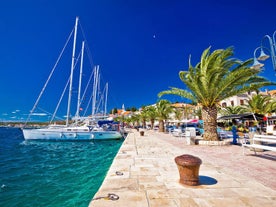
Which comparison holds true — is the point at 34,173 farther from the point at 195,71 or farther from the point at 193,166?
the point at 195,71

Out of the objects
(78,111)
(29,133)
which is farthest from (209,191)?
(29,133)

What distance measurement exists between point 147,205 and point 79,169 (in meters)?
7.29

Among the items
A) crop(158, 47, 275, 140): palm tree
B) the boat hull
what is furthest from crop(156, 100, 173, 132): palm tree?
crop(158, 47, 275, 140): palm tree

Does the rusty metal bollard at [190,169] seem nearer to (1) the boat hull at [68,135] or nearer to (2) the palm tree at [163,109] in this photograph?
(1) the boat hull at [68,135]

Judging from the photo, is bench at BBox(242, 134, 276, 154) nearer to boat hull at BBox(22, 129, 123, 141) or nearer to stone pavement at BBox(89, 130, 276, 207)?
stone pavement at BBox(89, 130, 276, 207)

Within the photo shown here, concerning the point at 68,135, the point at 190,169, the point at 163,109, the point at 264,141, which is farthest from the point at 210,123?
the point at 163,109

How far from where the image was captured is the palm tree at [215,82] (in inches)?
480

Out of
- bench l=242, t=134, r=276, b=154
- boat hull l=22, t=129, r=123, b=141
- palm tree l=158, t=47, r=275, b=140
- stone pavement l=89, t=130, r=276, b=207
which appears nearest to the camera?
stone pavement l=89, t=130, r=276, b=207

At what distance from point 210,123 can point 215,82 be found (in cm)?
310

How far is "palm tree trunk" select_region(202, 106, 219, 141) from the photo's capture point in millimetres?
12926

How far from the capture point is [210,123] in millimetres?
13039

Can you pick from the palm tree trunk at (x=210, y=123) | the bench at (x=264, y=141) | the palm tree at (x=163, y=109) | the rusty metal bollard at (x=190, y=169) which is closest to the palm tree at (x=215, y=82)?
the palm tree trunk at (x=210, y=123)

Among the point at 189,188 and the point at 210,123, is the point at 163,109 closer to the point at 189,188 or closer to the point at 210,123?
the point at 210,123

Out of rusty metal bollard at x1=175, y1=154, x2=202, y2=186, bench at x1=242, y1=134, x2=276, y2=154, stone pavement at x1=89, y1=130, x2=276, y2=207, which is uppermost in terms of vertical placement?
bench at x1=242, y1=134, x2=276, y2=154
